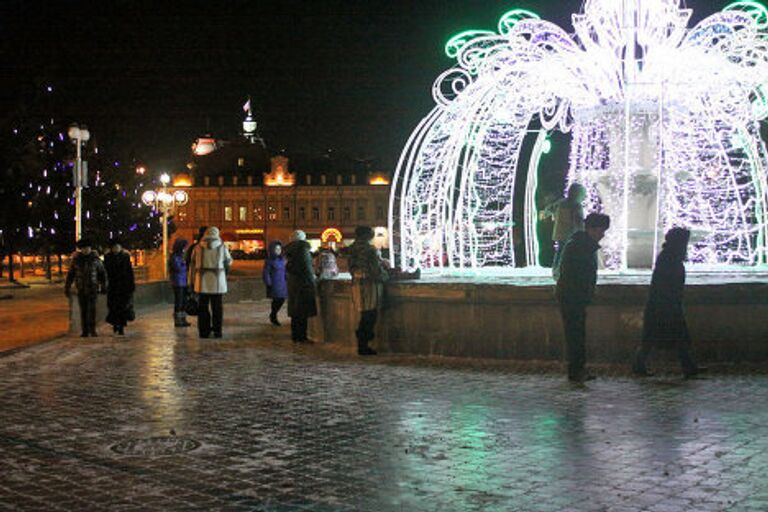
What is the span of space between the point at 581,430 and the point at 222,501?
3.14m

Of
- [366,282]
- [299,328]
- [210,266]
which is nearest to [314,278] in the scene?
[299,328]

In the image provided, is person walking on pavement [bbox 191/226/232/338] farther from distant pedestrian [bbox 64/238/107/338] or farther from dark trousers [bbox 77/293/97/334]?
dark trousers [bbox 77/293/97/334]

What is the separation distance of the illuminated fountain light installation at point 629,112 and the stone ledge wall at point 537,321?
2390 mm

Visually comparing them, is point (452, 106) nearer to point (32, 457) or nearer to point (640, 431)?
point (640, 431)

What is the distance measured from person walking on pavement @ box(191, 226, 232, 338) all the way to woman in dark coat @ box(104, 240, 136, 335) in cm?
173

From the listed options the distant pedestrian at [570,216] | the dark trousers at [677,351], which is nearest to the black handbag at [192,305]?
the distant pedestrian at [570,216]

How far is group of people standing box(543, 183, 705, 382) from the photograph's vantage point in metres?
9.41

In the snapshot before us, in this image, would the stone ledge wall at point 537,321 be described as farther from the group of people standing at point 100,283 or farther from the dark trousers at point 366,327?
the group of people standing at point 100,283

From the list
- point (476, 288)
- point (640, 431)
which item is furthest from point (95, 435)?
point (476, 288)

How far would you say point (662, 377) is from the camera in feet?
31.8

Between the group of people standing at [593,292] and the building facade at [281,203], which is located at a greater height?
the building facade at [281,203]

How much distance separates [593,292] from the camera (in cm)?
952

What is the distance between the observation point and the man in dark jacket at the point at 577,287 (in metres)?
9.41

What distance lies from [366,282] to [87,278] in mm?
6002
